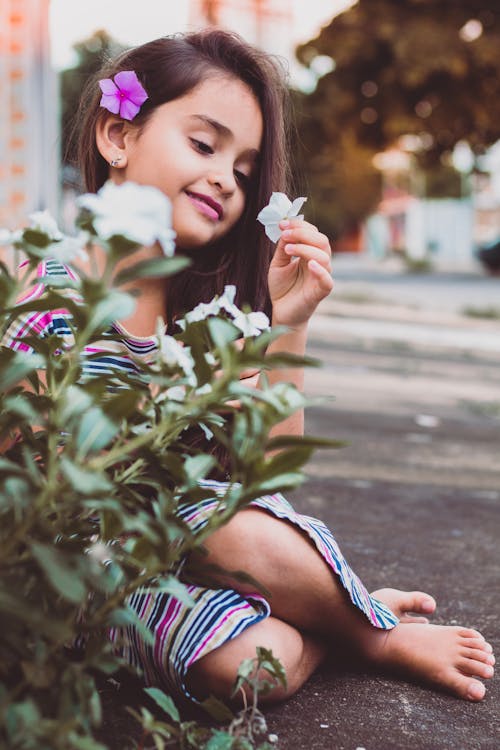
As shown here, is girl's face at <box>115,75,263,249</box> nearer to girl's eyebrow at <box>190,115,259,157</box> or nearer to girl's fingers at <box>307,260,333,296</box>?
girl's eyebrow at <box>190,115,259,157</box>

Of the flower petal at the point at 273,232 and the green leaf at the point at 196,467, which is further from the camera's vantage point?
the flower petal at the point at 273,232

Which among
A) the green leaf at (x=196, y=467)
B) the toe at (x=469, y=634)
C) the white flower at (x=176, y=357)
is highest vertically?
the white flower at (x=176, y=357)

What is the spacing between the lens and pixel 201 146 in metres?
1.75

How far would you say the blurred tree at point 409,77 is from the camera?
16688mm

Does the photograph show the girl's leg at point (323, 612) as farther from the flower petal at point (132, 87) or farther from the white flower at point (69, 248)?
the flower petal at point (132, 87)

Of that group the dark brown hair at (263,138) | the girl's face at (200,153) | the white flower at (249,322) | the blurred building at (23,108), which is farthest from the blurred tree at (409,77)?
the white flower at (249,322)

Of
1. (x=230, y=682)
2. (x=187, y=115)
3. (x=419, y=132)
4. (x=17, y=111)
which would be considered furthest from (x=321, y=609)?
(x=419, y=132)

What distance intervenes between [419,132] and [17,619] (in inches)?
737

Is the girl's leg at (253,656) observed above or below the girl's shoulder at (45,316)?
below

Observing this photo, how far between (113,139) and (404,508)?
152 cm

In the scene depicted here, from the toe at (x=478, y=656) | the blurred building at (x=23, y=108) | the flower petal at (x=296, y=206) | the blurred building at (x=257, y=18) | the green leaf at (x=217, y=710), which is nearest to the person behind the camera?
the green leaf at (x=217, y=710)

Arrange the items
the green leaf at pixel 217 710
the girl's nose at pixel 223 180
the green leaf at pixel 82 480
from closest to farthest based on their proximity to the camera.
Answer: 1. the green leaf at pixel 82 480
2. the green leaf at pixel 217 710
3. the girl's nose at pixel 223 180

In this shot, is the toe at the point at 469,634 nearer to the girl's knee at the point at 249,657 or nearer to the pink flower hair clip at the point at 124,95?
the girl's knee at the point at 249,657

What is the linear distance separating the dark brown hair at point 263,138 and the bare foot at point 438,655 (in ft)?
2.18
